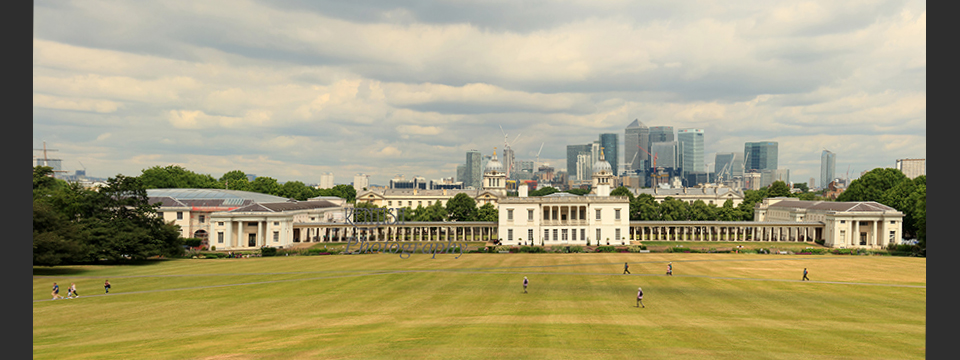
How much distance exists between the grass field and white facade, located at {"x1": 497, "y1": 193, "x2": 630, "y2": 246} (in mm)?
36826

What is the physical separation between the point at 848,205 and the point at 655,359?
4365 inches

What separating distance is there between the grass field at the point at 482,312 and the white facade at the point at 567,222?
36826 mm

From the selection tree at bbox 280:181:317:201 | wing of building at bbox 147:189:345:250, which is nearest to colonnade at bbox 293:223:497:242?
wing of building at bbox 147:189:345:250

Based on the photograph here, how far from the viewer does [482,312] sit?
44906 millimetres

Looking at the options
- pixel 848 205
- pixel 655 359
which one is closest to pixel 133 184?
pixel 655 359

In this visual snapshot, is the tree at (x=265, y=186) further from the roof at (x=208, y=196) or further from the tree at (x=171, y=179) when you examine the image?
the roof at (x=208, y=196)

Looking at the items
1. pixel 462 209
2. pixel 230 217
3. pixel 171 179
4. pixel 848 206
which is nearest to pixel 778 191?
pixel 848 206

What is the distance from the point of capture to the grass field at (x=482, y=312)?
33.5 meters

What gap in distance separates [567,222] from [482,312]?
73796 millimetres

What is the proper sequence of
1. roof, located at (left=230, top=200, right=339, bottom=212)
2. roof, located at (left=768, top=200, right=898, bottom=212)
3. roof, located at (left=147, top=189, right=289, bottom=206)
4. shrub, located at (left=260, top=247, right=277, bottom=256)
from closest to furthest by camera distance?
1. shrub, located at (left=260, top=247, right=277, bottom=256)
2. roof, located at (left=230, top=200, right=339, bottom=212)
3. roof, located at (left=768, top=200, right=898, bottom=212)
4. roof, located at (left=147, top=189, right=289, bottom=206)

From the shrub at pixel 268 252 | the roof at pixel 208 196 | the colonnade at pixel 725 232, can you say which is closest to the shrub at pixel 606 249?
the colonnade at pixel 725 232

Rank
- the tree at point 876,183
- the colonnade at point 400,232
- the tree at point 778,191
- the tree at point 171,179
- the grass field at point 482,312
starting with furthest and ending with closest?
the tree at point 778,191 → the tree at point 171,179 → the tree at point 876,183 → the colonnade at point 400,232 → the grass field at point 482,312

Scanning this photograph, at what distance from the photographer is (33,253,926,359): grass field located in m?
33.5

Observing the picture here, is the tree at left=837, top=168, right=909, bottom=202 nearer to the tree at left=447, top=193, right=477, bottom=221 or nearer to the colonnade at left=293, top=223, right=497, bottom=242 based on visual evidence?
the colonnade at left=293, top=223, right=497, bottom=242
